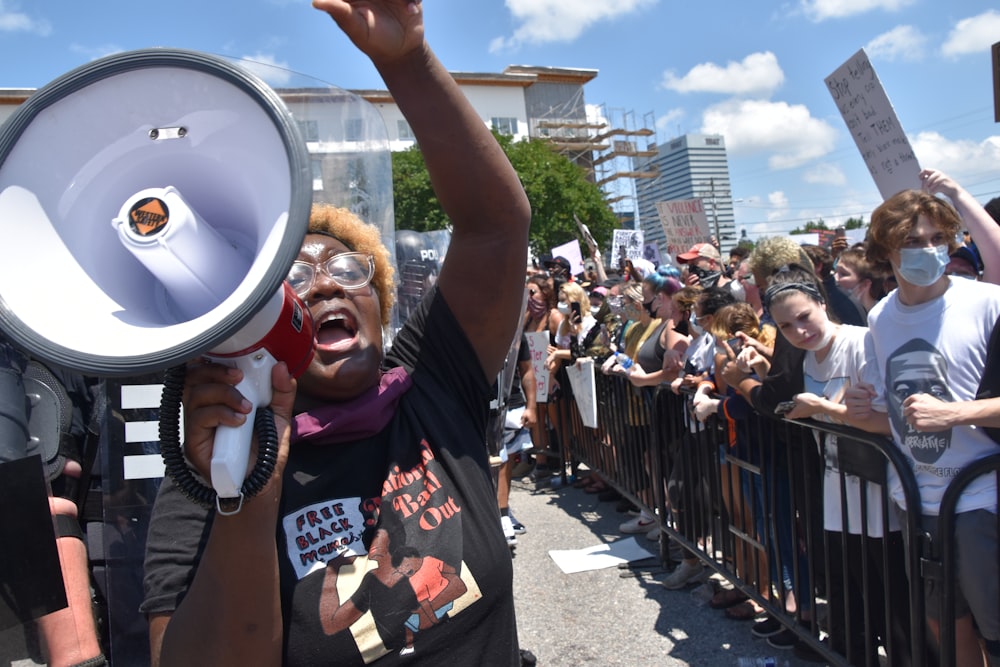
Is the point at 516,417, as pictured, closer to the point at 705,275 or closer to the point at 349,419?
the point at 705,275

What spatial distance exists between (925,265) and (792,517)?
1.31 meters

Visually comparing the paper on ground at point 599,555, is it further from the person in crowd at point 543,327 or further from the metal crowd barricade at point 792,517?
the person in crowd at point 543,327

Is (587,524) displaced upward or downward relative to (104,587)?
downward

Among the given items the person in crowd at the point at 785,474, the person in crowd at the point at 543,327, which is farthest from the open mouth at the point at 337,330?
the person in crowd at the point at 543,327

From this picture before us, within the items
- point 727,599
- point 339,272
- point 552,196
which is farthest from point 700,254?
point 552,196

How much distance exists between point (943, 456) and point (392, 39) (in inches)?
95.6

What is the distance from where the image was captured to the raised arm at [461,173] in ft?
4.07

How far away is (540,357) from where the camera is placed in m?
6.88

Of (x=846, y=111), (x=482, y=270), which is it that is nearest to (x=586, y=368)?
(x=846, y=111)

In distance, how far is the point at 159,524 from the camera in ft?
4.42

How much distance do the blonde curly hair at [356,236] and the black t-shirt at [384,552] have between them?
505 mm

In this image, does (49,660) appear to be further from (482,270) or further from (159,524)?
(482,270)

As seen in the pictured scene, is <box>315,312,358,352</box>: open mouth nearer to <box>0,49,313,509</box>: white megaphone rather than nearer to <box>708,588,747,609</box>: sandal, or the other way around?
<box>0,49,313,509</box>: white megaphone

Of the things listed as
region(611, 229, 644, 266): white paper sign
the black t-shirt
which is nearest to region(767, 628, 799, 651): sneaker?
the black t-shirt
